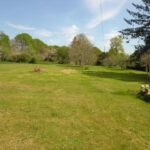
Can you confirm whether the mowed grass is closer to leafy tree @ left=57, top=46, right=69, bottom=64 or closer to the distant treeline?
the distant treeline

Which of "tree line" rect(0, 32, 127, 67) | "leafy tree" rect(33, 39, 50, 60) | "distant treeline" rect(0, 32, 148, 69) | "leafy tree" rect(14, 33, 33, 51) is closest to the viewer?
"distant treeline" rect(0, 32, 148, 69)

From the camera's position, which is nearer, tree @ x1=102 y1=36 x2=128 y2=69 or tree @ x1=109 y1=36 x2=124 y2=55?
tree @ x1=102 y1=36 x2=128 y2=69

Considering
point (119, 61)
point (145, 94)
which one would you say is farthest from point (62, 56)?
point (145, 94)

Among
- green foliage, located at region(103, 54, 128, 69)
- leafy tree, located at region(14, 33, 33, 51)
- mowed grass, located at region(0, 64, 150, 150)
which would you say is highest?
leafy tree, located at region(14, 33, 33, 51)

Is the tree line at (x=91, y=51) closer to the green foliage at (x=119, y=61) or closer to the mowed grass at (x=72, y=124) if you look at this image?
the green foliage at (x=119, y=61)

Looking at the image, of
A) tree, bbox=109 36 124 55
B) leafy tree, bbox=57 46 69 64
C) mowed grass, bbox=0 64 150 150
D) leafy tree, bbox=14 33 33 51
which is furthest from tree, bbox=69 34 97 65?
mowed grass, bbox=0 64 150 150

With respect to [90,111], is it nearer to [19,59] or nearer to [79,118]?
[79,118]

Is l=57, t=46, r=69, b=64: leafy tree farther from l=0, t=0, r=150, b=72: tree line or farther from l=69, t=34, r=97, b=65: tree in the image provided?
l=69, t=34, r=97, b=65: tree

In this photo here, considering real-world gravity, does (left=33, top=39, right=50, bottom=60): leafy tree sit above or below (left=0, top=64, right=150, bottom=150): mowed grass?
above

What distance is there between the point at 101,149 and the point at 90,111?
138 inches

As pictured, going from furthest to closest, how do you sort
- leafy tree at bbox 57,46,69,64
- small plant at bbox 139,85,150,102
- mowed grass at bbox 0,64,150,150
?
leafy tree at bbox 57,46,69,64
small plant at bbox 139,85,150,102
mowed grass at bbox 0,64,150,150

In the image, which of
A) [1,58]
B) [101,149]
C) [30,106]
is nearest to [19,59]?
[1,58]

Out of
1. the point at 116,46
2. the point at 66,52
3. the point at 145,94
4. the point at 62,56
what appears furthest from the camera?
the point at 62,56

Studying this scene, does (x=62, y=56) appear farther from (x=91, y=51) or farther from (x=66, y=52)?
(x=91, y=51)
